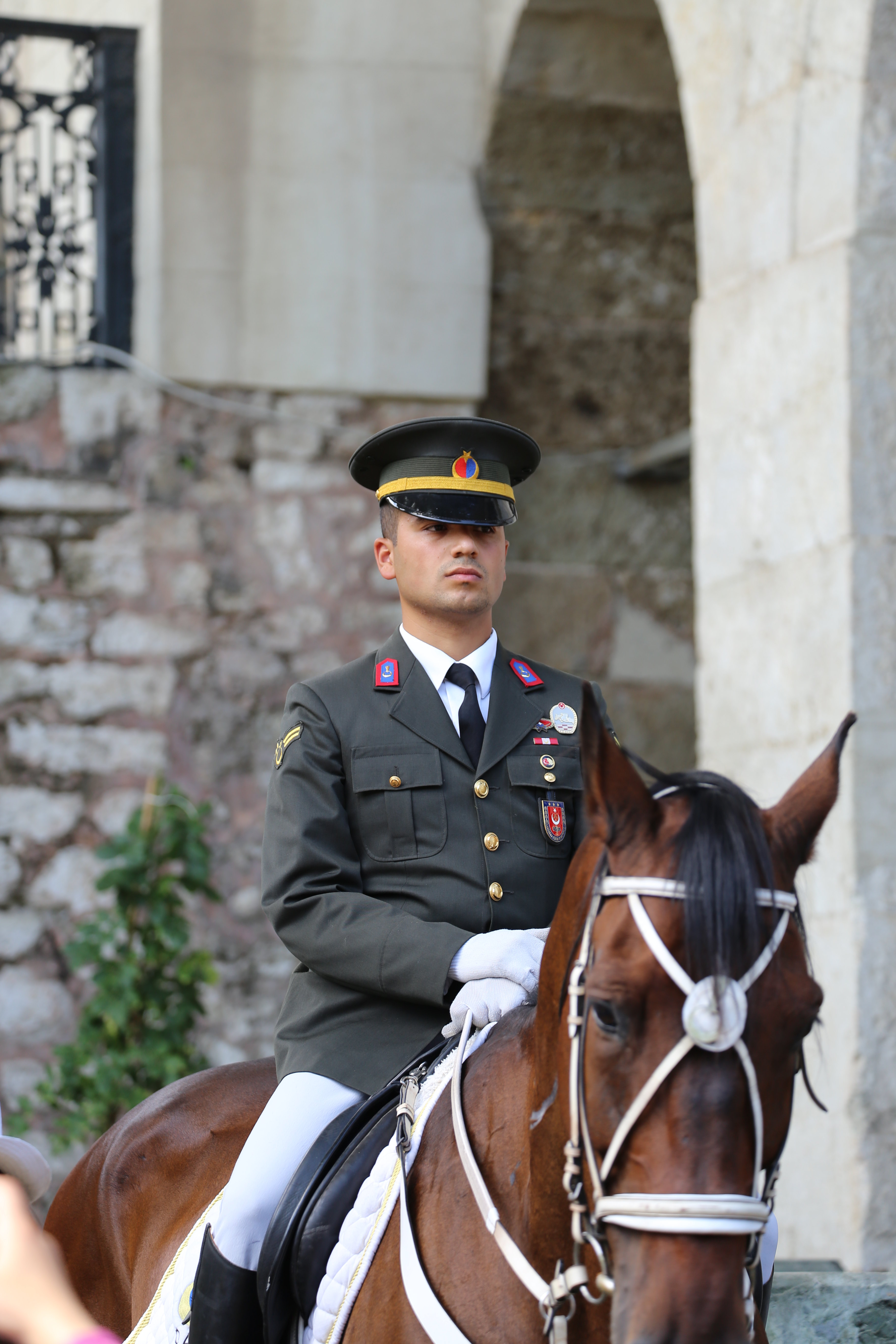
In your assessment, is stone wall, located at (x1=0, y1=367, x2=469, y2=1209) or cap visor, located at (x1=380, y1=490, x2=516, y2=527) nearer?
cap visor, located at (x1=380, y1=490, x2=516, y2=527)

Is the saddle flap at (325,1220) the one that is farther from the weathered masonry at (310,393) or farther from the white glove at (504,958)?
the weathered masonry at (310,393)

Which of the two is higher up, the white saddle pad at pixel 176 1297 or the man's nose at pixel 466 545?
the man's nose at pixel 466 545

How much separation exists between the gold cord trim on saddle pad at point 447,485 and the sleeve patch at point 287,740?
418mm

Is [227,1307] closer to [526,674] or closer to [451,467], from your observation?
[526,674]

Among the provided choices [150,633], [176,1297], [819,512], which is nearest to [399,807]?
[176,1297]

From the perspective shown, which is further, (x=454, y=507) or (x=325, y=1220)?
(x=454, y=507)

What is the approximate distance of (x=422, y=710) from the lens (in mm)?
2350

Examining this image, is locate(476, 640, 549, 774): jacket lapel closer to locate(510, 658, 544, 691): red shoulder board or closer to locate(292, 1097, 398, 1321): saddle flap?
locate(510, 658, 544, 691): red shoulder board

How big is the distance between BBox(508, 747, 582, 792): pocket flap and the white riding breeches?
0.55 metres

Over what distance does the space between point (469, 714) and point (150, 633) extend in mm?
3191

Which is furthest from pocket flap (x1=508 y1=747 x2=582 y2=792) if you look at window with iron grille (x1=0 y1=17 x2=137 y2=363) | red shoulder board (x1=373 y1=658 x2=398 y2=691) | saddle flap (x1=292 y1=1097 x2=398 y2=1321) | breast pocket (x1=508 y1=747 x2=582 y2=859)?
window with iron grille (x1=0 y1=17 x2=137 y2=363)

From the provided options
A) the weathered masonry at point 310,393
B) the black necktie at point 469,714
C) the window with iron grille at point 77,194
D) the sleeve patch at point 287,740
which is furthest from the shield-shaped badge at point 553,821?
the window with iron grille at point 77,194

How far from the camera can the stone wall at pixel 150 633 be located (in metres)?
5.21

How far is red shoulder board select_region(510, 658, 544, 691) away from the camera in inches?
96.0
